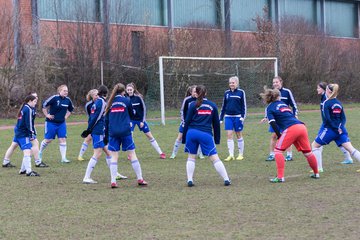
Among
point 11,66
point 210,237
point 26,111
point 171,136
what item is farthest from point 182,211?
point 11,66

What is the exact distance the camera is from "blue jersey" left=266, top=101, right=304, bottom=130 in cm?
1077

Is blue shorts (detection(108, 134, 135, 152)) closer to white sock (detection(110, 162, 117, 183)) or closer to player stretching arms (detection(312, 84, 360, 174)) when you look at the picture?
white sock (detection(110, 162, 117, 183))

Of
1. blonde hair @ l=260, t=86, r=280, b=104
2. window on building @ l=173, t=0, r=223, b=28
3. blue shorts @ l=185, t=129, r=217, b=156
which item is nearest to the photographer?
blue shorts @ l=185, t=129, r=217, b=156

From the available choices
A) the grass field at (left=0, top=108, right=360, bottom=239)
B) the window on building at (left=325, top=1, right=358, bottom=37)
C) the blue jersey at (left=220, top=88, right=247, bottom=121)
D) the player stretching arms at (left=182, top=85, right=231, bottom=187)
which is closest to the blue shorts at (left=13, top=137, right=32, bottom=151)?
the grass field at (left=0, top=108, right=360, bottom=239)

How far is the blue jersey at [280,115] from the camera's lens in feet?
35.3

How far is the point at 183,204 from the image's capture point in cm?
902

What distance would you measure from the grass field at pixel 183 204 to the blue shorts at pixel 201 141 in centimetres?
65

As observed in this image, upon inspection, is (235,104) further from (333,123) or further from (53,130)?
(53,130)

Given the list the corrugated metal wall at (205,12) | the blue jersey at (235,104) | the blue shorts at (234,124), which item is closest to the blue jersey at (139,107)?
Result: the blue jersey at (235,104)

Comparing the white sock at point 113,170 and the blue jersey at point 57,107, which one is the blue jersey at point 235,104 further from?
A: the white sock at point 113,170

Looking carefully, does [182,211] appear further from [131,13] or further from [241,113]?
[131,13]

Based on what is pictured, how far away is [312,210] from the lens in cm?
835

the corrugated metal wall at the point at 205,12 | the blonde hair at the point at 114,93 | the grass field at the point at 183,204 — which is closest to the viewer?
the grass field at the point at 183,204

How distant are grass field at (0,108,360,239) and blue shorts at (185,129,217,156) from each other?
0.65 metres
